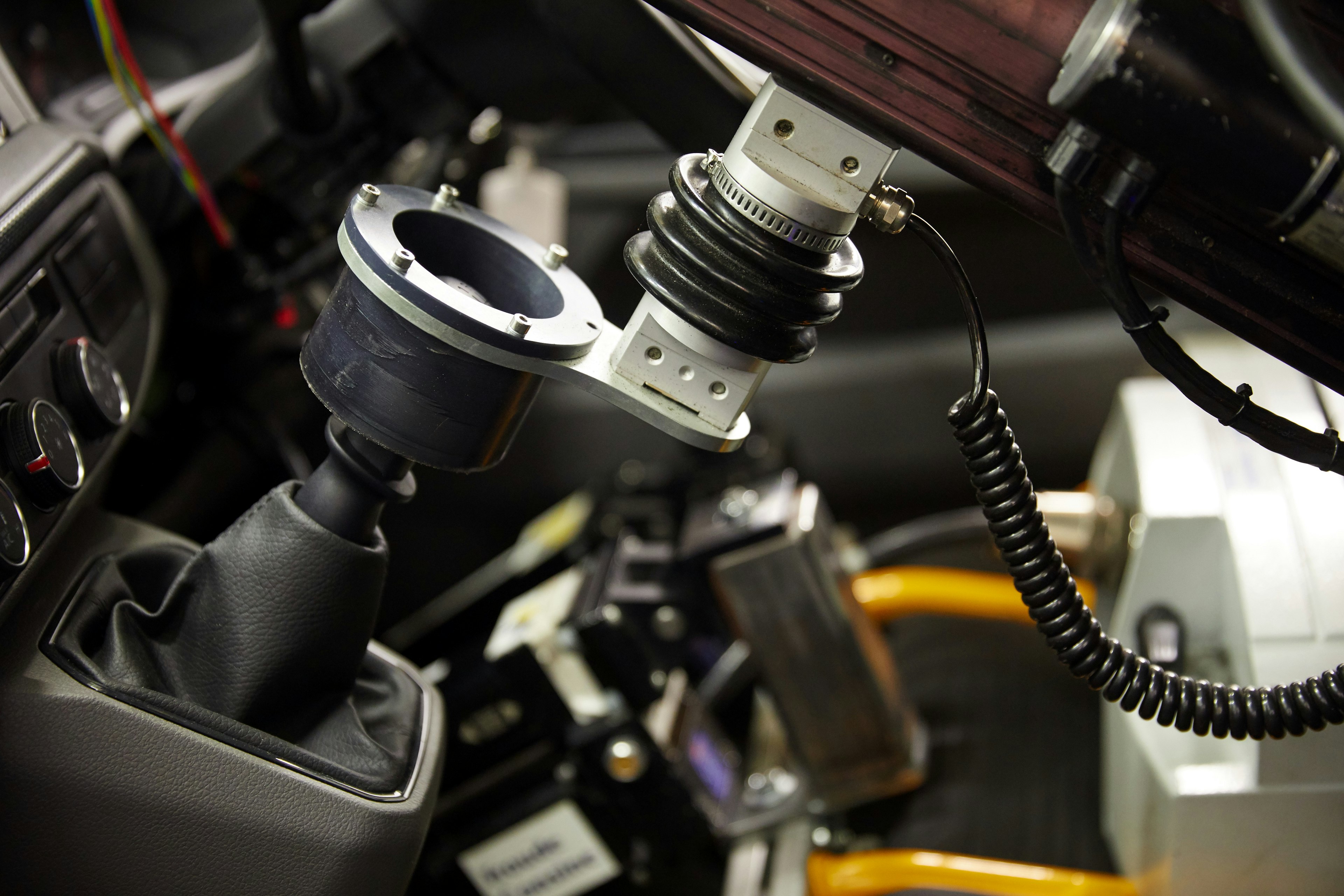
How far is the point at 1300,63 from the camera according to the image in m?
0.42

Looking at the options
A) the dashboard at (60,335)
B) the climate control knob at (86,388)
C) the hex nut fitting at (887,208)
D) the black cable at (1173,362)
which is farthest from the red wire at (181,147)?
the black cable at (1173,362)

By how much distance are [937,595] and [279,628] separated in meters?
0.89

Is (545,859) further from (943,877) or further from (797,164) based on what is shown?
(797,164)

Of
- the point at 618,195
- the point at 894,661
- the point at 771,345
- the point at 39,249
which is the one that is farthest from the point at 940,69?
the point at 618,195

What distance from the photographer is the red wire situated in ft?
3.01

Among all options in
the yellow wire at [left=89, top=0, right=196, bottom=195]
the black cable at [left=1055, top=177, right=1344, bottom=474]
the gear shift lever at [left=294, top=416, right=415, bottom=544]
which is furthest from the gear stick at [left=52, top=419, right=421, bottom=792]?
the yellow wire at [left=89, top=0, right=196, bottom=195]

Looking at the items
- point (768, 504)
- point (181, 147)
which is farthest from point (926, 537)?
point (181, 147)

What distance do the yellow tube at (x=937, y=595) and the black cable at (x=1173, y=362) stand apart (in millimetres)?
685

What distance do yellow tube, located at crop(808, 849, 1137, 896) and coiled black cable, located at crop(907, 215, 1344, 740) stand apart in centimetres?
35

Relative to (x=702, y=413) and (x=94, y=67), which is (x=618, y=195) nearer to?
(x=94, y=67)

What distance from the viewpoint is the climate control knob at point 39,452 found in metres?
0.64

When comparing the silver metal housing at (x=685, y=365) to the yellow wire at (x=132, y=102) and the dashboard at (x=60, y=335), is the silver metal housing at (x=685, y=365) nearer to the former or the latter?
the dashboard at (x=60, y=335)

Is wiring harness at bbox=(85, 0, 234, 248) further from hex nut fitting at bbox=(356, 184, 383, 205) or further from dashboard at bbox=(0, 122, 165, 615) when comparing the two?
hex nut fitting at bbox=(356, 184, 383, 205)

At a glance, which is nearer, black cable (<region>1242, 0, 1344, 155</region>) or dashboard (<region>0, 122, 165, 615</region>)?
black cable (<region>1242, 0, 1344, 155</region>)
